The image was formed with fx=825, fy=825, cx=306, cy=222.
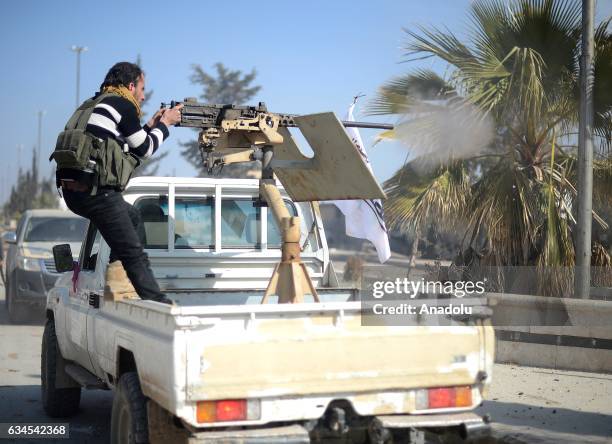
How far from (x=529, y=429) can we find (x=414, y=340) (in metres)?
2.48

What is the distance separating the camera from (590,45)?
896cm

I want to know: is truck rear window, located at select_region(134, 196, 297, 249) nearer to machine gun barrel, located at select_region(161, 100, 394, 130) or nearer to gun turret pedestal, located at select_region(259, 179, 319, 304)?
machine gun barrel, located at select_region(161, 100, 394, 130)

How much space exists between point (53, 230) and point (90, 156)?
10141 millimetres

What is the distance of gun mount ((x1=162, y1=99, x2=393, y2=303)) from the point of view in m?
5.66

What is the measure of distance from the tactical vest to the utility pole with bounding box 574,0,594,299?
5464 mm

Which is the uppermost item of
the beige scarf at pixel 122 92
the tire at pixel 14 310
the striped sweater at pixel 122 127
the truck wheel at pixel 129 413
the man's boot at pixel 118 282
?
the beige scarf at pixel 122 92

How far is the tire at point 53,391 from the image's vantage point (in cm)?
691

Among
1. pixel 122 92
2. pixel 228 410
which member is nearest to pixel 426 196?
pixel 122 92

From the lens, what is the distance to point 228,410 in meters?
3.98

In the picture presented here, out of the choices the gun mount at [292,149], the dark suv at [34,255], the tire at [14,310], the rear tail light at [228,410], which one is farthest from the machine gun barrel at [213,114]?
the tire at [14,310]

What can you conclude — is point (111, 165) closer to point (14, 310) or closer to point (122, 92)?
point (122, 92)

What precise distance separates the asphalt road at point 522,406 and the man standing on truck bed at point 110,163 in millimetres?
1879

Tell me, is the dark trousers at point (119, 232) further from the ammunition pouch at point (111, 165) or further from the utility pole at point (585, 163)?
the utility pole at point (585, 163)

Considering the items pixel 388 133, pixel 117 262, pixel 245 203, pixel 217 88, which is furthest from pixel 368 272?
pixel 217 88
